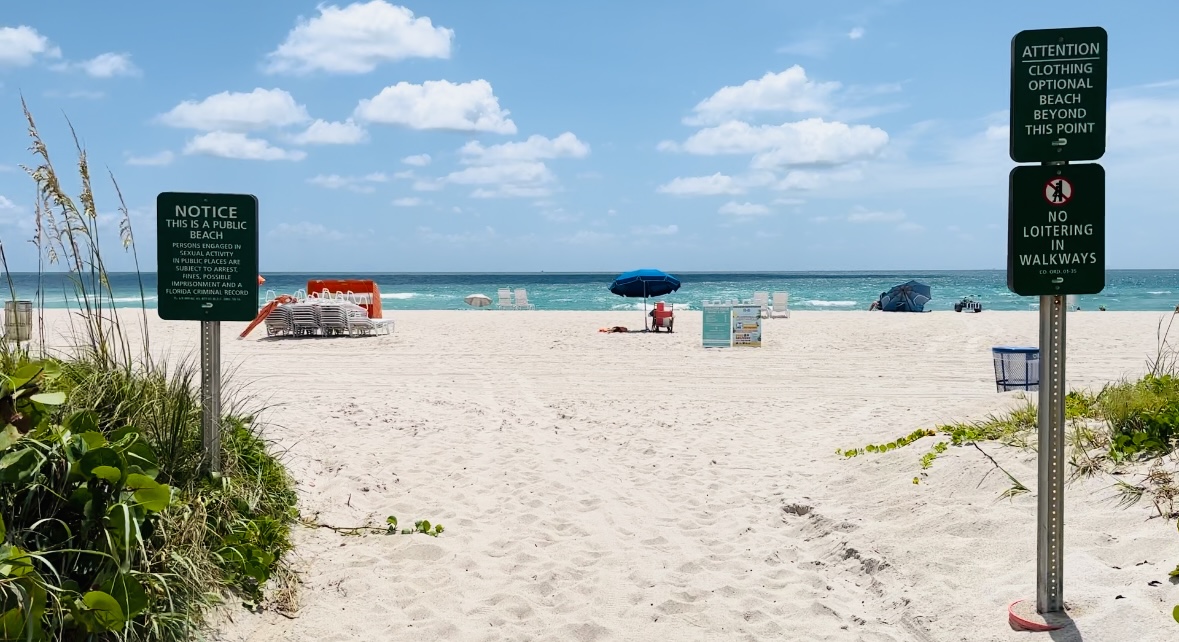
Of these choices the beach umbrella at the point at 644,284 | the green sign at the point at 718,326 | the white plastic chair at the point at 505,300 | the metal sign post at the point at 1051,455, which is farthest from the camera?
the white plastic chair at the point at 505,300

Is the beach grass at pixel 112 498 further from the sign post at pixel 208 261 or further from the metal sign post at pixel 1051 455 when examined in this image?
the metal sign post at pixel 1051 455

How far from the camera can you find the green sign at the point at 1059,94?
310 centimetres

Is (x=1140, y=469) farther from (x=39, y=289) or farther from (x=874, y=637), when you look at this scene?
(x=39, y=289)

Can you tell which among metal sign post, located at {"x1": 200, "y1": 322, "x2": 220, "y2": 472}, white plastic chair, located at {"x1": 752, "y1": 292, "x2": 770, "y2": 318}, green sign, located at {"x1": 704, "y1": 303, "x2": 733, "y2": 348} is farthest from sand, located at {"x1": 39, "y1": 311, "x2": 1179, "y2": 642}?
white plastic chair, located at {"x1": 752, "y1": 292, "x2": 770, "y2": 318}

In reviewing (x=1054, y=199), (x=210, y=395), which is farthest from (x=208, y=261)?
(x=1054, y=199)

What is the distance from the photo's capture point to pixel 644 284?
886 inches

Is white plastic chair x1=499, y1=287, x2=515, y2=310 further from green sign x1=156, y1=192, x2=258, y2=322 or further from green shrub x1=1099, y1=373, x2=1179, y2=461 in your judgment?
green sign x1=156, y1=192, x2=258, y2=322

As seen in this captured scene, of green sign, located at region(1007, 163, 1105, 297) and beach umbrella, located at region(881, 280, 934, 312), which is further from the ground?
green sign, located at region(1007, 163, 1105, 297)

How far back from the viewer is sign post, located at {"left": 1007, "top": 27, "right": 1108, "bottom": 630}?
3.10 m

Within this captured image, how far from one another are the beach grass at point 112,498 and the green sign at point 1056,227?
10.3 ft

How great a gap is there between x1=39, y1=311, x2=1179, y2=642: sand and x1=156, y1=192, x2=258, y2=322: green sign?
1232mm

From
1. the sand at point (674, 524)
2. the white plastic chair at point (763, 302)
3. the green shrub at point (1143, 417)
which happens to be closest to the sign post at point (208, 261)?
the sand at point (674, 524)

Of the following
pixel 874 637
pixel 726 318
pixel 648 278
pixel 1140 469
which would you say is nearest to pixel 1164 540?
pixel 1140 469

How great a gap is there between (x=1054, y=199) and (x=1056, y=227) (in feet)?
0.33
